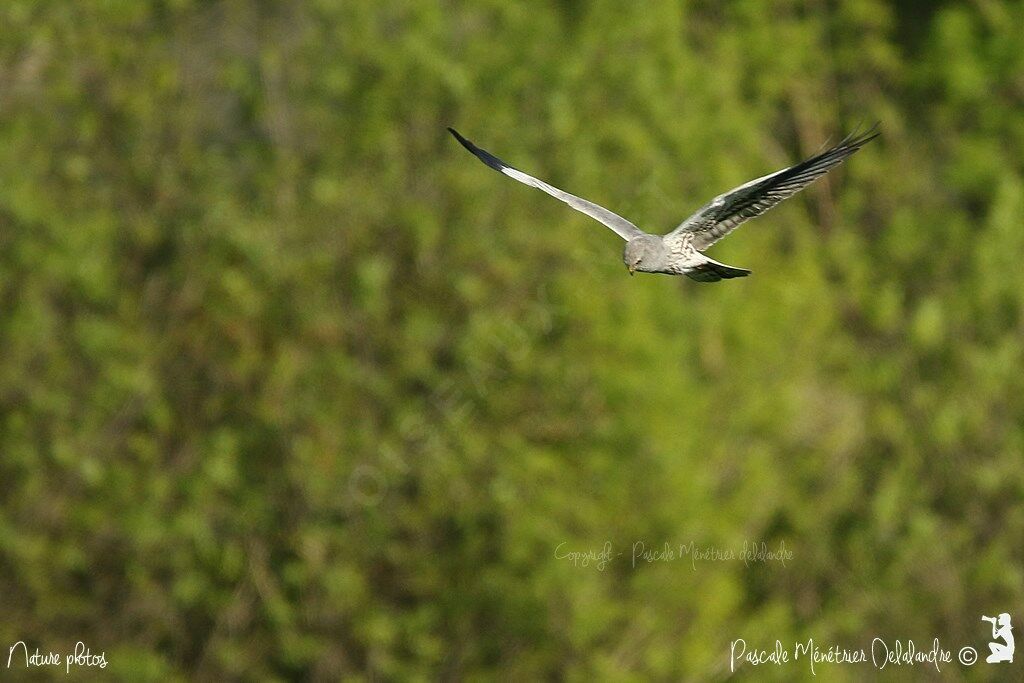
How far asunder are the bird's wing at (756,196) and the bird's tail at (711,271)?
148 millimetres

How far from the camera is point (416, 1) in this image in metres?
16.7

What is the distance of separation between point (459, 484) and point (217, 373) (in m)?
2.78

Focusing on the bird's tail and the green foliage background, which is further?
the green foliage background

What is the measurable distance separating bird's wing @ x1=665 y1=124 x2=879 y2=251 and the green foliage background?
224 inches

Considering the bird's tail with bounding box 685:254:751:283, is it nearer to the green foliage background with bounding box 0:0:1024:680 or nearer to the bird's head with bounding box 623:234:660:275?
the bird's head with bounding box 623:234:660:275

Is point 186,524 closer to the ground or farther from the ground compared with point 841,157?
closer to the ground

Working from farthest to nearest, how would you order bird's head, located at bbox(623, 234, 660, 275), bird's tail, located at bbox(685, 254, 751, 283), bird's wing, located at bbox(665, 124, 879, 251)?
1. bird's head, located at bbox(623, 234, 660, 275)
2. bird's tail, located at bbox(685, 254, 751, 283)
3. bird's wing, located at bbox(665, 124, 879, 251)

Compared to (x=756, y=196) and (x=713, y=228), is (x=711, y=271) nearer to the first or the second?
(x=713, y=228)

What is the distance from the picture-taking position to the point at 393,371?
53.9 feet

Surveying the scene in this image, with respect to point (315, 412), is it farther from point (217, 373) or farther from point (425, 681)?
point (425, 681)

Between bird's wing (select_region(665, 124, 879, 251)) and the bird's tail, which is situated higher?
bird's wing (select_region(665, 124, 879, 251))

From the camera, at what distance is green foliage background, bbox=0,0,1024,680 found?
16.0 m

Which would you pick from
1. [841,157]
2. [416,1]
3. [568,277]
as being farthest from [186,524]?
[841,157]

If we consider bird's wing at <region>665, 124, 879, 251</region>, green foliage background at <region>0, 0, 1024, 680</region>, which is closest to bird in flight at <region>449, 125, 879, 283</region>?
bird's wing at <region>665, 124, 879, 251</region>
